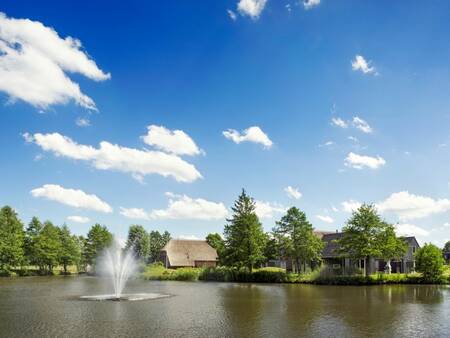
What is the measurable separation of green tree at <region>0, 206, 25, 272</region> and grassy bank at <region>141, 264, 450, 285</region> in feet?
104

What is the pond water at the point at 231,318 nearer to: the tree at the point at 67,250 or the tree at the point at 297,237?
the tree at the point at 297,237

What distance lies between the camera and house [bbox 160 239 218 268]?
106 meters

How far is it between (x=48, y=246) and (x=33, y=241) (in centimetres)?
467

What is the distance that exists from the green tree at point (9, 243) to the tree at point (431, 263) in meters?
86.3

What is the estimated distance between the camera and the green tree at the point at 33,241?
106944 millimetres

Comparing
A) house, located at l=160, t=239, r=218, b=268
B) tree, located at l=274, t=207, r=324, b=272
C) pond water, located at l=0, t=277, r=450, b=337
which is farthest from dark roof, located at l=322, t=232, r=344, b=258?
pond water, located at l=0, t=277, r=450, b=337

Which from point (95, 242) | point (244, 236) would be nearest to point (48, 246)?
point (95, 242)

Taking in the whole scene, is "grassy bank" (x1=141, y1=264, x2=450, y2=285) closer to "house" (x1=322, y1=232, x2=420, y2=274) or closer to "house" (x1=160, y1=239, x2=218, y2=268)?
"house" (x1=322, y1=232, x2=420, y2=274)

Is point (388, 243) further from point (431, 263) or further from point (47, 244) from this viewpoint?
point (47, 244)

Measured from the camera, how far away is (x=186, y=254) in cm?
10844

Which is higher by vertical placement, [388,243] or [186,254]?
[388,243]

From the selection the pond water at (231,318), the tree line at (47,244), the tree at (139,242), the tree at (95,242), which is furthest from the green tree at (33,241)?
the pond water at (231,318)

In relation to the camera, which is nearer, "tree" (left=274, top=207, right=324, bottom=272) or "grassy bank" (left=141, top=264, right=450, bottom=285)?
"grassy bank" (left=141, top=264, right=450, bottom=285)

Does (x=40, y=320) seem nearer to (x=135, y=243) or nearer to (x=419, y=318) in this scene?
(x=419, y=318)
